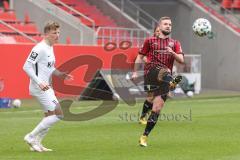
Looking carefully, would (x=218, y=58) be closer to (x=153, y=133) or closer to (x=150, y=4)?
(x=150, y=4)

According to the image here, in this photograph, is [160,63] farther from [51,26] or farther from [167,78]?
[51,26]

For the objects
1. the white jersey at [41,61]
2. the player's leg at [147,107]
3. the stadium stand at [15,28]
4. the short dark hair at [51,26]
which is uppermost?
the stadium stand at [15,28]

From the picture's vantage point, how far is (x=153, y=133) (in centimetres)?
1549

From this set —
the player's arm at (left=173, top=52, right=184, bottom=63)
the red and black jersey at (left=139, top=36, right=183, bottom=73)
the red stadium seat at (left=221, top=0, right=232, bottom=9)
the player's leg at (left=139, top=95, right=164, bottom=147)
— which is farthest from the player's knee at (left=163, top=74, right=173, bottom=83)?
the red stadium seat at (left=221, top=0, right=232, bottom=9)

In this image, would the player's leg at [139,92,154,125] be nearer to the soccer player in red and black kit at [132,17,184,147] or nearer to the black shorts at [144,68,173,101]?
the soccer player in red and black kit at [132,17,184,147]

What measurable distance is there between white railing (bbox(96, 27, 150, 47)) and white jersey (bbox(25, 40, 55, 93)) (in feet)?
61.2

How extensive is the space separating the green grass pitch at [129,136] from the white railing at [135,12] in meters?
14.3

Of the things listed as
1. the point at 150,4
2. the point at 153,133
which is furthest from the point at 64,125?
the point at 150,4

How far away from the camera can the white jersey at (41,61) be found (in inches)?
481

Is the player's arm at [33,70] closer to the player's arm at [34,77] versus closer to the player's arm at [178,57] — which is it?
the player's arm at [34,77]

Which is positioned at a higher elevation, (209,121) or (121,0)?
(121,0)

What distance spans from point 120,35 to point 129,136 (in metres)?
18.9

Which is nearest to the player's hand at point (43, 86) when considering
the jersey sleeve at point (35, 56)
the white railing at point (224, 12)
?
the jersey sleeve at point (35, 56)

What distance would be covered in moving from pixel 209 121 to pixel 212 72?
18.7 m
